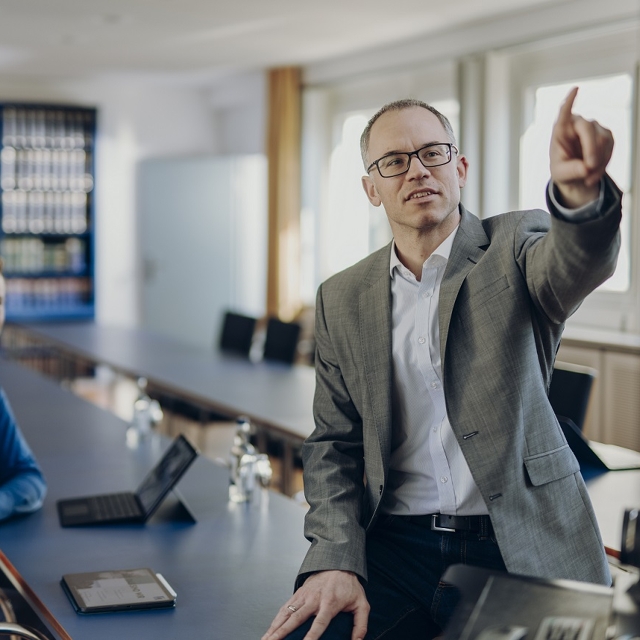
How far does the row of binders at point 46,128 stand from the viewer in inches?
351

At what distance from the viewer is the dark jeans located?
1.63 m

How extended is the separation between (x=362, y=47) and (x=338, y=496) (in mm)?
6070

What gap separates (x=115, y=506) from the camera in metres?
2.26

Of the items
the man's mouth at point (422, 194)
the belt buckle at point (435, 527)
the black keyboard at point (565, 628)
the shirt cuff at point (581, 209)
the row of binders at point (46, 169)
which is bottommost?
the belt buckle at point (435, 527)

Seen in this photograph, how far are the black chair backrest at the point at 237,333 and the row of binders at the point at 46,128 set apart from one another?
4.15 m

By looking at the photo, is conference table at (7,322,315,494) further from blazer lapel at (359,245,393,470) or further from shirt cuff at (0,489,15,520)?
blazer lapel at (359,245,393,470)

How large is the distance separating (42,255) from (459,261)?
26.6 ft

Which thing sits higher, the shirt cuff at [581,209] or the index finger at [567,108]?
the index finger at [567,108]

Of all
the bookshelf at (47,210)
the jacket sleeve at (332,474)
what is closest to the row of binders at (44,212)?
the bookshelf at (47,210)

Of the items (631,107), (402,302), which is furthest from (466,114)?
(402,302)

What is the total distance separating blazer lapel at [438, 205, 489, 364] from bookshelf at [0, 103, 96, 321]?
7.94 m

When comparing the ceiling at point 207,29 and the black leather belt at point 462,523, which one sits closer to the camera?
the black leather belt at point 462,523

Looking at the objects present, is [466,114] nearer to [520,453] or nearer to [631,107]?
[631,107]

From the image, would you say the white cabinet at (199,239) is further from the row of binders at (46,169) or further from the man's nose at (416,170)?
the man's nose at (416,170)
